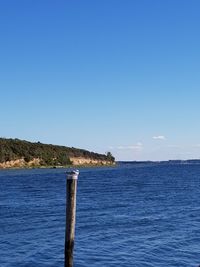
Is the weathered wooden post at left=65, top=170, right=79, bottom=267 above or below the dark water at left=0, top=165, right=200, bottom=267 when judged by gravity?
above

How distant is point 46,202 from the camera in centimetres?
6062

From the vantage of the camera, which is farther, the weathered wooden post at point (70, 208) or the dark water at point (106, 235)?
the dark water at point (106, 235)

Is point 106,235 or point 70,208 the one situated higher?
point 70,208

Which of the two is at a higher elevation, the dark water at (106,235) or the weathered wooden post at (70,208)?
the weathered wooden post at (70,208)

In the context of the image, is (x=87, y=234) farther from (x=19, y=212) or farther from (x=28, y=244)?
→ (x=19, y=212)

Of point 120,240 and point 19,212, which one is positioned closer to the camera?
point 120,240

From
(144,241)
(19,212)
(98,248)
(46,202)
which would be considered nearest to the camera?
(98,248)

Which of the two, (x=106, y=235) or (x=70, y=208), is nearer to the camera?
(x=70, y=208)

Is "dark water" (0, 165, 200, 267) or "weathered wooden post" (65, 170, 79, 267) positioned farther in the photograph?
"dark water" (0, 165, 200, 267)

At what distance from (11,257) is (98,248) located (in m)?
5.02

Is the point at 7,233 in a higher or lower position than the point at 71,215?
lower

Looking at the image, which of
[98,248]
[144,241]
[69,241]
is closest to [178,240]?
[144,241]

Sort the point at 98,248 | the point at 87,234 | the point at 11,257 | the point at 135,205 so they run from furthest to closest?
the point at 135,205 < the point at 87,234 < the point at 98,248 < the point at 11,257

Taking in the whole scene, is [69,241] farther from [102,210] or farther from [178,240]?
[102,210]
